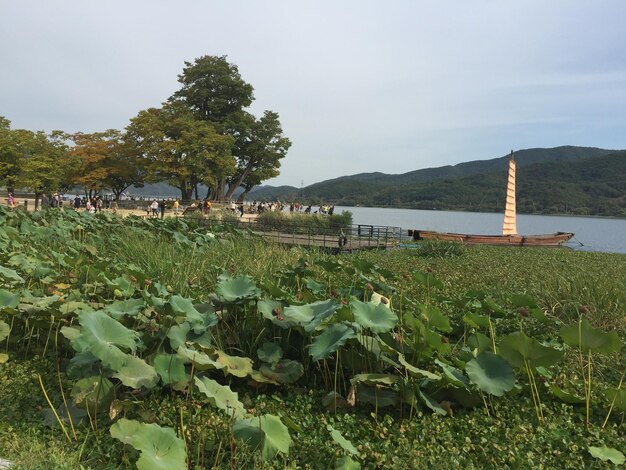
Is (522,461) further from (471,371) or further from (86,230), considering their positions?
(86,230)

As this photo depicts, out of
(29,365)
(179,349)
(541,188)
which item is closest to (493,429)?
(179,349)

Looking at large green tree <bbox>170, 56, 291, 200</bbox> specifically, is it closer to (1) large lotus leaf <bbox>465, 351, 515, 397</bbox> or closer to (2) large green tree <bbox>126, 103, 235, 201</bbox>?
(2) large green tree <bbox>126, 103, 235, 201</bbox>

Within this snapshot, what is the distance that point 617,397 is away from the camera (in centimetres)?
251

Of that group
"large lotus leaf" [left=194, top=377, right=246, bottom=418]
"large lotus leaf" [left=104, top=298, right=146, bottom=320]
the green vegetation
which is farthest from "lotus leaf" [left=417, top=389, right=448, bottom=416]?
"large lotus leaf" [left=104, top=298, right=146, bottom=320]

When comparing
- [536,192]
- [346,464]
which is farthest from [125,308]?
[536,192]

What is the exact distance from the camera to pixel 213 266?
5.75 metres

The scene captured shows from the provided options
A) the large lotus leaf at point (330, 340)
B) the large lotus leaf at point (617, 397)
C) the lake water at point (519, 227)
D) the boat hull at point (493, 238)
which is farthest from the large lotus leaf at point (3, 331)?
the lake water at point (519, 227)

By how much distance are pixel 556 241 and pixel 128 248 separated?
944 inches

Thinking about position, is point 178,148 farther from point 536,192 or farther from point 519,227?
Answer: point 536,192

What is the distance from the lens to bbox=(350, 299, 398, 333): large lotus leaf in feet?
8.55

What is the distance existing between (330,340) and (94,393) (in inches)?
54.0

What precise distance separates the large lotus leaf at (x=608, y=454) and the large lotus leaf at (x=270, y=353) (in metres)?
1.77

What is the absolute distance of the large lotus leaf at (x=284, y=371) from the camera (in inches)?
111

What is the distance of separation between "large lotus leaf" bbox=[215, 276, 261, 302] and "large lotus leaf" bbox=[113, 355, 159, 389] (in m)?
0.82
